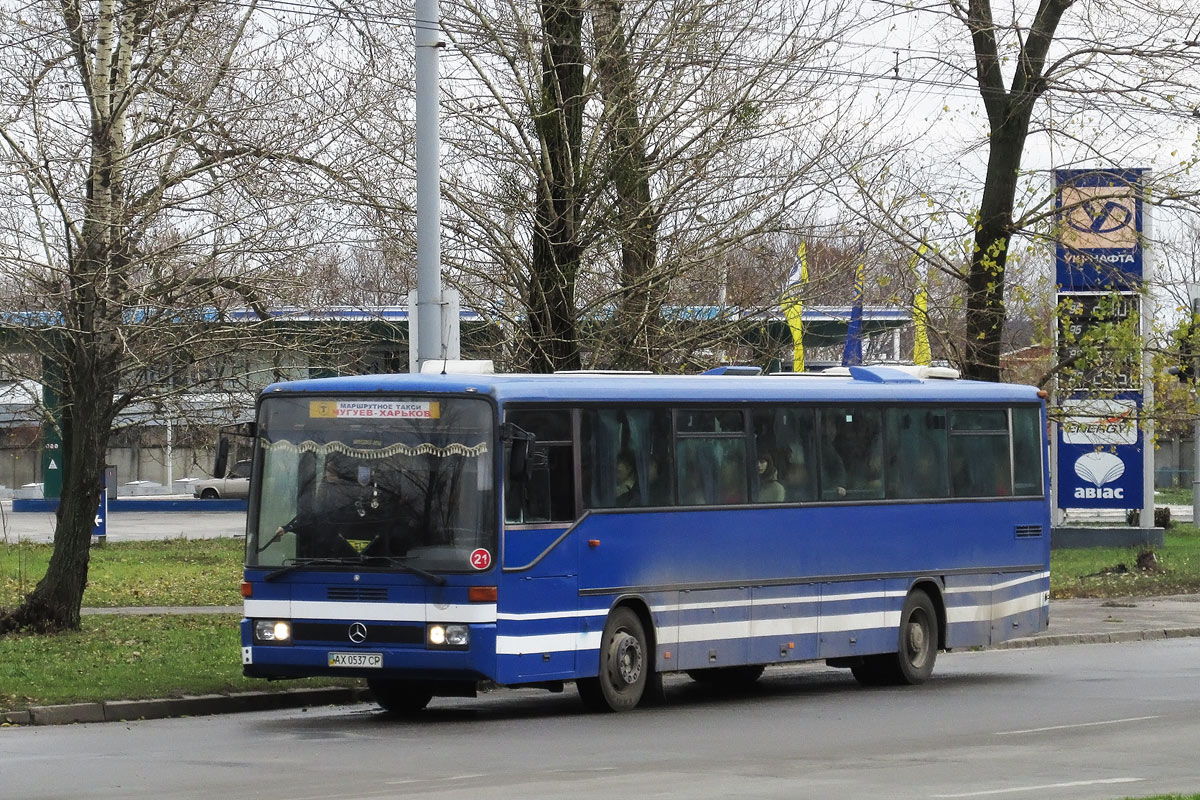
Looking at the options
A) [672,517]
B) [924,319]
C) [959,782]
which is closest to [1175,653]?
[924,319]

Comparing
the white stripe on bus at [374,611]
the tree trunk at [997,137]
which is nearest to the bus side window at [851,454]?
the white stripe on bus at [374,611]

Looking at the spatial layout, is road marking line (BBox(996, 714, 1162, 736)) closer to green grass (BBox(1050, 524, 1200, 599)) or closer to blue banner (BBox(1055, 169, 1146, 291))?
blue banner (BBox(1055, 169, 1146, 291))

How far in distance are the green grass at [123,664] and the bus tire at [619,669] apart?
301cm

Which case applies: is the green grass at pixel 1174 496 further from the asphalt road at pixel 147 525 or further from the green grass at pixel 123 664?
the green grass at pixel 123 664

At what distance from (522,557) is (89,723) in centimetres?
365

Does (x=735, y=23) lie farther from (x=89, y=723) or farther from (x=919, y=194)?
(x=89, y=723)

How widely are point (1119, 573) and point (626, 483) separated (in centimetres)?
2090

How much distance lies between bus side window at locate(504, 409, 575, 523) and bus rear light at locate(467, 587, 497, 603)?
1.95ft

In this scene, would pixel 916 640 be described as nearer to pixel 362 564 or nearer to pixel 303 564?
pixel 362 564

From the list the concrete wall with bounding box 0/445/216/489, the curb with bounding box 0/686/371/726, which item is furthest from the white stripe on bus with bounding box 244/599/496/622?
the concrete wall with bounding box 0/445/216/489

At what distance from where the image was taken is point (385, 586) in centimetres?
1502

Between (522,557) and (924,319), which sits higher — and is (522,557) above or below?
below

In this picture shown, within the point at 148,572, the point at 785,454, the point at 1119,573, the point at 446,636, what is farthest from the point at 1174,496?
the point at 446,636

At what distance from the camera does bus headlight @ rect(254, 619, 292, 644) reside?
15.2m
